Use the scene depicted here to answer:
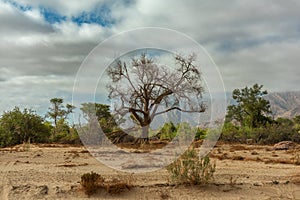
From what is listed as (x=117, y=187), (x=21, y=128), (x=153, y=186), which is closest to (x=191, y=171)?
(x=153, y=186)

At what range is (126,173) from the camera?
9.62 m

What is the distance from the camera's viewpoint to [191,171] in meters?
8.09

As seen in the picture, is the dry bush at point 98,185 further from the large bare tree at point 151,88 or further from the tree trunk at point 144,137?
the tree trunk at point 144,137

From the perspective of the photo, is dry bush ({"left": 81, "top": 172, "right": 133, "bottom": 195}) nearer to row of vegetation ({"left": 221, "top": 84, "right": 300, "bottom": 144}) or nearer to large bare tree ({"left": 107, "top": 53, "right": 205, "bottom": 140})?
large bare tree ({"left": 107, "top": 53, "right": 205, "bottom": 140})

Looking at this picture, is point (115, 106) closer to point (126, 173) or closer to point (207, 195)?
point (126, 173)

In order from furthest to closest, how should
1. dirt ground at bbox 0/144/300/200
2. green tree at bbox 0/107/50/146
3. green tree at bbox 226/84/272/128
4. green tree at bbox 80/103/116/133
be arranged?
green tree at bbox 226/84/272/128 < green tree at bbox 0/107/50/146 < green tree at bbox 80/103/116/133 < dirt ground at bbox 0/144/300/200

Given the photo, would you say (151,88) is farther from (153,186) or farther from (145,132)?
(153,186)

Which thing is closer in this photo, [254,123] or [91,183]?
[91,183]

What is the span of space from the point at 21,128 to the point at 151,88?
21.0 m

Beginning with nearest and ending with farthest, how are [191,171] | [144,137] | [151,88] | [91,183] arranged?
[91,183], [191,171], [151,88], [144,137]

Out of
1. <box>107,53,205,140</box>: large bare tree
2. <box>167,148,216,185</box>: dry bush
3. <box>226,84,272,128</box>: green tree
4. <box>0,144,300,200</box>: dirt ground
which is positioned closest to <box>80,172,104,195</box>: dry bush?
<box>0,144,300,200</box>: dirt ground

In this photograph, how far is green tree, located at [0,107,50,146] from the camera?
90.9 ft

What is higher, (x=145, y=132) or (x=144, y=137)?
(x=145, y=132)

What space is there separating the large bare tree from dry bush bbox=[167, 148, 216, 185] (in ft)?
9.79
